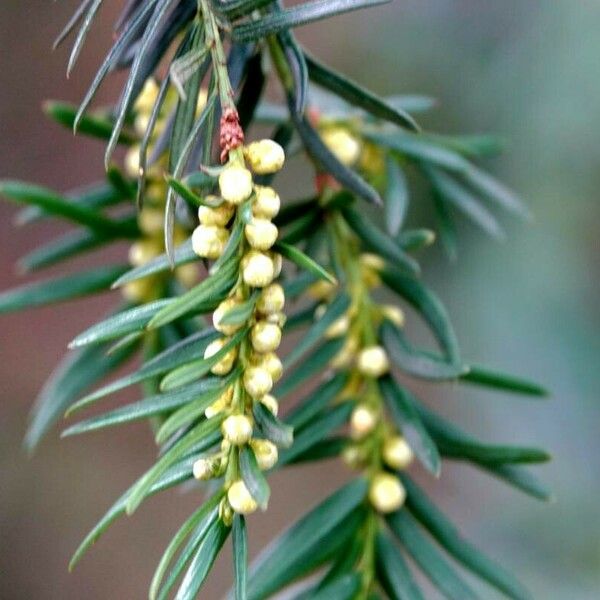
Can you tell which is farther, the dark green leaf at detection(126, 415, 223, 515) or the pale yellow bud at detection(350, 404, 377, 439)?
the pale yellow bud at detection(350, 404, 377, 439)

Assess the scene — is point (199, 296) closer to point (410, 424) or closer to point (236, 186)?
point (236, 186)

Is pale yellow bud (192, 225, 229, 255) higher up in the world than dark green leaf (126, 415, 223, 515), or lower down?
higher up

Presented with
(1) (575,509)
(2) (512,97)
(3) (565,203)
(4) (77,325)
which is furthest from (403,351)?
(4) (77,325)

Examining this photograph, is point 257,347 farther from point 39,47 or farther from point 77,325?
point 77,325

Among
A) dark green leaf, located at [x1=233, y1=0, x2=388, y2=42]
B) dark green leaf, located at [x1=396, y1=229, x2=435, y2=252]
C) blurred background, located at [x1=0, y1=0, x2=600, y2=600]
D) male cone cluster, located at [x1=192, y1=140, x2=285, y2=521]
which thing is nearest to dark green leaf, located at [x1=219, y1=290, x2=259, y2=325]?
male cone cluster, located at [x1=192, y1=140, x2=285, y2=521]

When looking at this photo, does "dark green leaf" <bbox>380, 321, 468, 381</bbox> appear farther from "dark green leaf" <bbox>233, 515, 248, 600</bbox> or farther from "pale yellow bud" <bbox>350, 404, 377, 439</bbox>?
"dark green leaf" <bbox>233, 515, 248, 600</bbox>

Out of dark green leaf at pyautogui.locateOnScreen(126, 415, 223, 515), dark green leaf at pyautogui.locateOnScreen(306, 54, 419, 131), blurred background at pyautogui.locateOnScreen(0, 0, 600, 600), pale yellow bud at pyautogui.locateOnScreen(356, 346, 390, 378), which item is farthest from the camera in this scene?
blurred background at pyautogui.locateOnScreen(0, 0, 600, 600)

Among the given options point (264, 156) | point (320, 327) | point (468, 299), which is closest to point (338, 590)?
point (320, 327)

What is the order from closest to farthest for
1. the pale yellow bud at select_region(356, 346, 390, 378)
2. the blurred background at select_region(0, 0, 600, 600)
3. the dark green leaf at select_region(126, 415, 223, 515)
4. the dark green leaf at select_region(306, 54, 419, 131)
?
the dark green leaf at select_region(126, 415, 223, 515), the dark green leaf at select_region(306, 54, 419, 131), the pale yellow bud at select_region(356, 346, 390, 378), the blurred background at select_region(0, 0, 600, 600)
